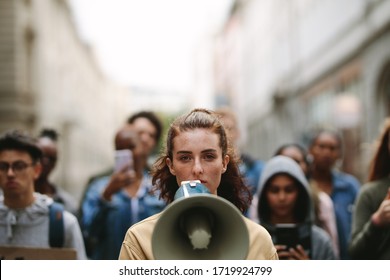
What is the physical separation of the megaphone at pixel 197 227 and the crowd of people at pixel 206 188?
0.11 feet

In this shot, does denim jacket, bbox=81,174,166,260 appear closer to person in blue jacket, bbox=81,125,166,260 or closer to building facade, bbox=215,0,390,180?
person in blue jacket, bbox=81,125,166,260

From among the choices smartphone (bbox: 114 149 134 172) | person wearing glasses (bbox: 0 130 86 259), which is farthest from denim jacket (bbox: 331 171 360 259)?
person wearing glasses (bbox: 0 130 86 259)

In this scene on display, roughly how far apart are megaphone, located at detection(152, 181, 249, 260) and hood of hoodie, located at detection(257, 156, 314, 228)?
1709 millimetres

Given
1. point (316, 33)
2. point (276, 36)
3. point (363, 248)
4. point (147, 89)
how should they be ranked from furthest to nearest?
point (147, 89)
point (276, 36)
point (316, 33)
point (363, 248)

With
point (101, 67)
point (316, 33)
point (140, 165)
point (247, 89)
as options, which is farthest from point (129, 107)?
point (140, 165)

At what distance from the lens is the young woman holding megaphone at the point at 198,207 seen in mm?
2078

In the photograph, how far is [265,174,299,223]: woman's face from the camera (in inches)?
155

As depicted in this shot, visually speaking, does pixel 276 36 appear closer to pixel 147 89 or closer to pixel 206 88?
pixel 206 88

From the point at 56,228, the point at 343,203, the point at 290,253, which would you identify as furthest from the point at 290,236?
the point at 343,203

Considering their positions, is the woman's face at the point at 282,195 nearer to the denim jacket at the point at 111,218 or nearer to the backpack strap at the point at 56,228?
the denim jacket at the point at 111,218

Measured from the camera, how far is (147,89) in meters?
130

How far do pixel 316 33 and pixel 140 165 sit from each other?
54.4 feet

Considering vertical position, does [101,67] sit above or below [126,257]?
above

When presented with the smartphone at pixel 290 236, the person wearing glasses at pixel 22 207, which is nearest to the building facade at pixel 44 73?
the person wearing glasses at pixel 22 207
